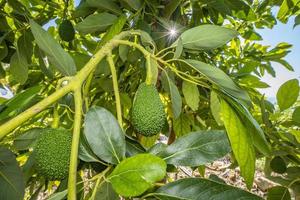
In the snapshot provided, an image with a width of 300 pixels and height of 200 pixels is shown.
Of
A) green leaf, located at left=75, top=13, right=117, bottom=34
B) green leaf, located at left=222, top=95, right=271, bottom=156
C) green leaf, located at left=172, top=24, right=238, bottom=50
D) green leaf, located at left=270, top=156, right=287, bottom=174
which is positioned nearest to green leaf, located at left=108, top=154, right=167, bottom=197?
green leaf, located at left=222, top=95, right=271, bottom=156

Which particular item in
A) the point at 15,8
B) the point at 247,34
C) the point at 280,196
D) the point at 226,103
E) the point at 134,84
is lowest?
the point at 280,196

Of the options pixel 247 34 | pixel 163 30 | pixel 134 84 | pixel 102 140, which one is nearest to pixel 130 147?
pixel 102 140

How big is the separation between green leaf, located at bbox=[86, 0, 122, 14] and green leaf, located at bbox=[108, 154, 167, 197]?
28.9 inches

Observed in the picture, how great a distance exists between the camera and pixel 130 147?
59cm

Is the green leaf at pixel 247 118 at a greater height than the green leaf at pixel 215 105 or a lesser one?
greater

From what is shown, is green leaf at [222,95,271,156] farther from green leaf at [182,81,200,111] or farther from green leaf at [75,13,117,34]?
green leaf at [75,13,117,34]

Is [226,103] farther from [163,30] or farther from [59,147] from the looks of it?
[163,30]

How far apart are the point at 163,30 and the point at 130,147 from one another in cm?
59

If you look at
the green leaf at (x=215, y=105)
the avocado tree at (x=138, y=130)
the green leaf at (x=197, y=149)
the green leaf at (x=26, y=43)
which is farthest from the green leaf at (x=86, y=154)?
the green leaf at (x=26, y=43)

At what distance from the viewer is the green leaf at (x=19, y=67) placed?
1229 mm

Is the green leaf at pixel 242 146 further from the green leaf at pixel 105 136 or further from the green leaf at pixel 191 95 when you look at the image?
the green leaf at pixel 191 95

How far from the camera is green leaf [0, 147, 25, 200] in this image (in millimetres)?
518

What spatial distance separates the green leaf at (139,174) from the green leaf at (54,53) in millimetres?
209

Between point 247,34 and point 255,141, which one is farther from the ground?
point 255,141
